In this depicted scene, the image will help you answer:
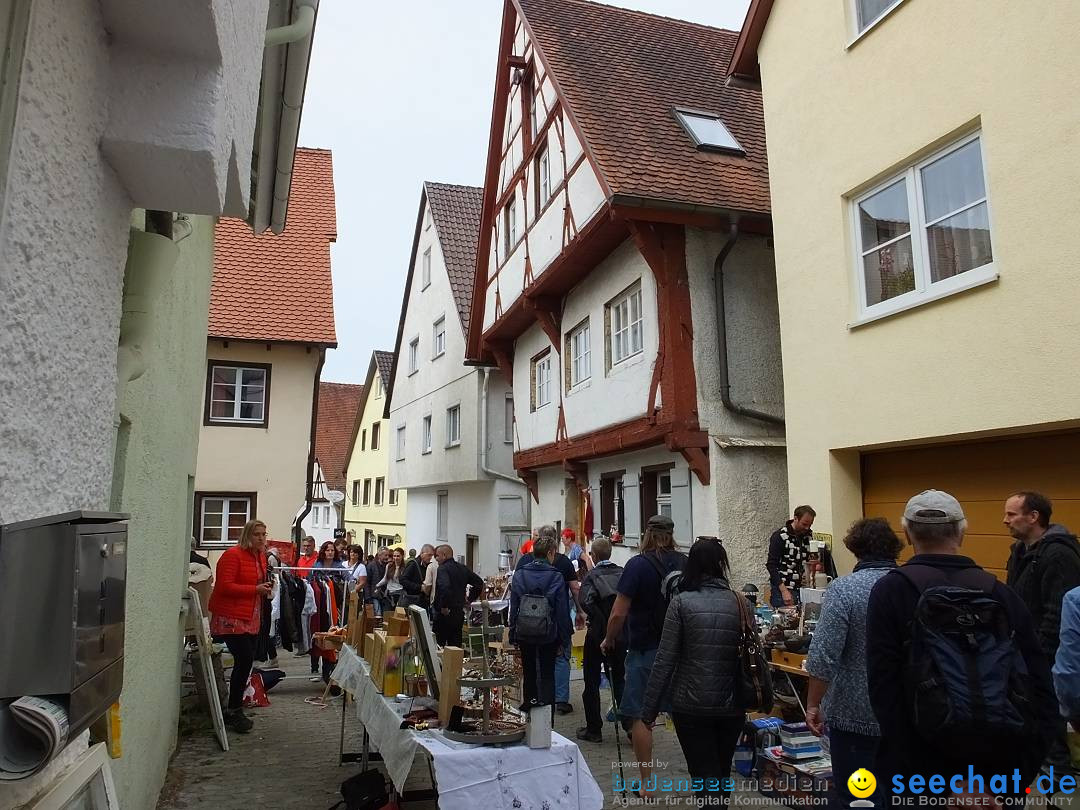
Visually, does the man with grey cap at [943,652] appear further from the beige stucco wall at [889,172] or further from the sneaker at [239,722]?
the sneaker at [239,722]

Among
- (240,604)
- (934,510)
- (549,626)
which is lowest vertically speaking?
(549,626)

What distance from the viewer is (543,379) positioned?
14.8 meters

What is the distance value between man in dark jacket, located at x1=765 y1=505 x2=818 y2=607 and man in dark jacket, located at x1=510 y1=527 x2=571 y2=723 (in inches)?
82.8

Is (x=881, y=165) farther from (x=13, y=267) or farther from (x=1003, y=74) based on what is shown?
(x=13, y=267)

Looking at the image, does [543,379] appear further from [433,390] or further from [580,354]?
[433,390]

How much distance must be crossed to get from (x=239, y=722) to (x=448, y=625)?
2.69 metres

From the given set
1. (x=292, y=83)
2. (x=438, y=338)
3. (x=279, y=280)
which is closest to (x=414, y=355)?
(x=438, y=338)

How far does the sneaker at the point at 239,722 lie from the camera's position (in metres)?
7.18

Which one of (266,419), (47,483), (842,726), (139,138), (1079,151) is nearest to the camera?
(47,483)

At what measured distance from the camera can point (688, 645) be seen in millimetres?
4176

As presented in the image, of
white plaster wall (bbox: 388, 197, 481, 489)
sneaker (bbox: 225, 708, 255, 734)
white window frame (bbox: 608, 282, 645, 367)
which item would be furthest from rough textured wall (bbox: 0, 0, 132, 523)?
white plaster wall (bbox: 388, 197, 481, 489)

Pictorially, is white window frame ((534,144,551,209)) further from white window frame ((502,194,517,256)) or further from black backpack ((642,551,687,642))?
black backpack ((642,551,687,642))

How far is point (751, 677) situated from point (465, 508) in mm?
16796

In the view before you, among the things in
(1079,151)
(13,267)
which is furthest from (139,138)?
(1079,151)
